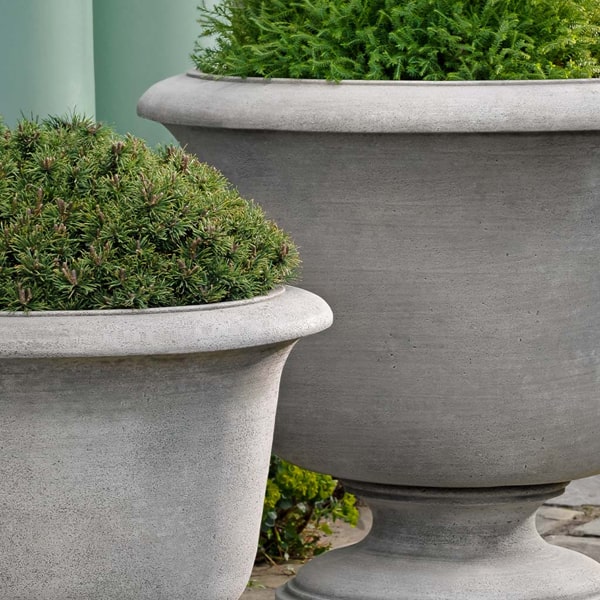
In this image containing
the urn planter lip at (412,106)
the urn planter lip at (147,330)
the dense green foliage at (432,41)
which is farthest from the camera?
the dense green foliage at (432,41)

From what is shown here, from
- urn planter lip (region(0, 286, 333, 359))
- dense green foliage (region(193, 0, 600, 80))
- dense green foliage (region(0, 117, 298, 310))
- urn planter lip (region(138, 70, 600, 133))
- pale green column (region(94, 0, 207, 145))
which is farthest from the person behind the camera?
pale green column (region(94, 0, 207, 145))

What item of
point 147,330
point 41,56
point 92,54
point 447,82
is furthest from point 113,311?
point 92,54

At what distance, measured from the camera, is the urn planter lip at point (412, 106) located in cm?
291

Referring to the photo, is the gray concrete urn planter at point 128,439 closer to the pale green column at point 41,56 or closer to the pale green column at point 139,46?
the pale green column at point 41,56

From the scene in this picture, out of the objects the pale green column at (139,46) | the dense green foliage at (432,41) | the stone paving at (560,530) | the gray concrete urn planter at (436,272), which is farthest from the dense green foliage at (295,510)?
the dense green foliage at (432,41)

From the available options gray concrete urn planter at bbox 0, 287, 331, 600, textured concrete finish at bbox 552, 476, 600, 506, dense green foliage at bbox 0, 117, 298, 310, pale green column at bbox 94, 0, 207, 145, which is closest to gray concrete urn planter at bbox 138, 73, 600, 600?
dense green foliage at bbox 0, 117, 298, 310

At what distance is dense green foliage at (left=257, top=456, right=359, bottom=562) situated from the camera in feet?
14.1

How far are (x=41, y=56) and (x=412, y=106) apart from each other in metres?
1.47

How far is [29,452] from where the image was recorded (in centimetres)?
242

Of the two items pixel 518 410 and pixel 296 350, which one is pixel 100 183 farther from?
pixel 518 410

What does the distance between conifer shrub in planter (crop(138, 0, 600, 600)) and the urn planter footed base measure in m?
0.05

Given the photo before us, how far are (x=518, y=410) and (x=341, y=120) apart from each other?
0.80 metres

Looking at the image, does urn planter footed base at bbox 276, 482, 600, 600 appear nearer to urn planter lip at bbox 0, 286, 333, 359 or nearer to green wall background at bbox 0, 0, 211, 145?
urn planter lip at bbox 0, 286, 333, 359

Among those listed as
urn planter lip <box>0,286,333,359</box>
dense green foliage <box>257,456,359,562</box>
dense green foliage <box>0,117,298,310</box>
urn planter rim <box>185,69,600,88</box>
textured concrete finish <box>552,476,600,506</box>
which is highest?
urn planter rim <box>185,69,600,88</box>
